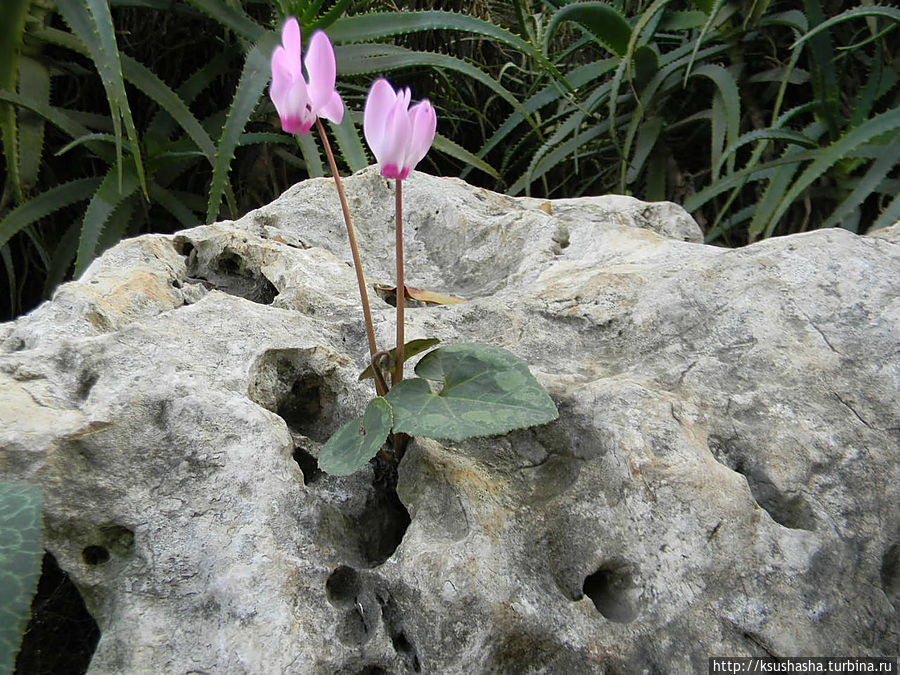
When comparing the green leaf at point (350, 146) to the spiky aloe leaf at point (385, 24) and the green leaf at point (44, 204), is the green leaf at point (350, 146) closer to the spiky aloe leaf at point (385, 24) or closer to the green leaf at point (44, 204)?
the spiky aloe leaf at point (385, 24)

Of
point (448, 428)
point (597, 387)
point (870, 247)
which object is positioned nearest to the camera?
point (448, 428)

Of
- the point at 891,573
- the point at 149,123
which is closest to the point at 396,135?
the point at 891,573

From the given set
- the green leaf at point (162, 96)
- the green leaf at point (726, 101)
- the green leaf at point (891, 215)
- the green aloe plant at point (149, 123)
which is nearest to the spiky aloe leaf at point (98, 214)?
the green aloe plant at point (149, 123)

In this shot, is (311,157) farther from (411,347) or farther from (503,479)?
(503,479)

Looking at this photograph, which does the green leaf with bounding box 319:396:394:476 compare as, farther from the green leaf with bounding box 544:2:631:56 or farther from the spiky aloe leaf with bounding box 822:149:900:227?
the green leaf with bounding box 544:2:631:56

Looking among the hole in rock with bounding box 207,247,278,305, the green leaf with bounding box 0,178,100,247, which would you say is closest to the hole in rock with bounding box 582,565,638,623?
the hole in rock with bounding box 207,247,278,305

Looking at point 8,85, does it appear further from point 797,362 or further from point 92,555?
point 797,362

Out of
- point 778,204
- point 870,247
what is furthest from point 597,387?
point 778,204
